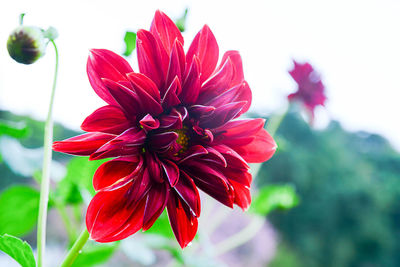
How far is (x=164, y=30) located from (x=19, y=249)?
0.18 metres

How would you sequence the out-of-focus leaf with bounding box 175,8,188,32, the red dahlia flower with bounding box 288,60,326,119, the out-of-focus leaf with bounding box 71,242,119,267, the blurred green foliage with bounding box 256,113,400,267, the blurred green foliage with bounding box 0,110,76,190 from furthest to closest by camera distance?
the blurred green foliage with bounding box 256,113,400,267 < the blurred green foliage with bounding box 0,110,76,190 < the red dahlia flower with bounding box 288,60,326,119 < the out-of-focus leaf with bounding box 71,242,119,267 < the out-of-focus leaf with bounding box 175,8,188,32

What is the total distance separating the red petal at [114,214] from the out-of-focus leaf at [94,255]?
208 mm

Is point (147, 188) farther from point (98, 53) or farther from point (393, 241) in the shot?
point (393, 241)

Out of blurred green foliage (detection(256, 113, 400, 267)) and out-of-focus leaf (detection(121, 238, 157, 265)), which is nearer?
out-of-focus leaf (detection(121, 238, 157, 265))

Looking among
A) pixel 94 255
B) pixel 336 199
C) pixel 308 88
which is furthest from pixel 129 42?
pixel 336 199

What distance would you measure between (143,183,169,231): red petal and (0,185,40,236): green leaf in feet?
1.15

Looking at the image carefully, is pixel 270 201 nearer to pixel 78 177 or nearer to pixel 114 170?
pixel 78 177

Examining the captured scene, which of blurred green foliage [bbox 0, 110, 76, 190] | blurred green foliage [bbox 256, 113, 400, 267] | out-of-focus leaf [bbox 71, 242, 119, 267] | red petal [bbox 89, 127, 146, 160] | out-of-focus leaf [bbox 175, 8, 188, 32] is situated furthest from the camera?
blurred green foliage [bbox 256, 113, 400, 267]

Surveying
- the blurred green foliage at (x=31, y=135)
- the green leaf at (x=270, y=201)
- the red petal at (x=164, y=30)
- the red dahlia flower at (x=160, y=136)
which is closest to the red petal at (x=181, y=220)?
the red dahlia flower at (x=160, y=136)

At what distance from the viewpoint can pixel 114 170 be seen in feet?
0.71

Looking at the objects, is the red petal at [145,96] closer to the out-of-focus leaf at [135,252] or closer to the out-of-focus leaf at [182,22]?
the out-of-focus leaf at [182,22]

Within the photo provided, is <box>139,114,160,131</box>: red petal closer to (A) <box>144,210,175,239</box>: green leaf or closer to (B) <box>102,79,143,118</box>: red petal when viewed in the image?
(B) <box>102,79,143,118</box>: red petal

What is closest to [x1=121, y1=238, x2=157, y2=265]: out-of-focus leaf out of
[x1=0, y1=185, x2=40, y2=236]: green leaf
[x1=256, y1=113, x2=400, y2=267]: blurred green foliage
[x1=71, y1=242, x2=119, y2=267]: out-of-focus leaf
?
[x1=71, y1=242, x2=119, y2=267]: out-of-focus leaf

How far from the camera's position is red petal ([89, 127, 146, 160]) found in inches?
7.8
